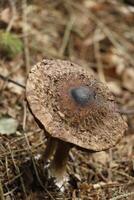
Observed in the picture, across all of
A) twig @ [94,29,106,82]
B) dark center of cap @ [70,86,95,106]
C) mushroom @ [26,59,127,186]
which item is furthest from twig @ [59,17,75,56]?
dark center of cap @ [70,86,95,106]

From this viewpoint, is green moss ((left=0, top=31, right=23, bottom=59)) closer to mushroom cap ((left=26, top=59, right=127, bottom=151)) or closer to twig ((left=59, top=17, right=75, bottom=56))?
twig ((left=59, top=17, right=75, bottom=56))

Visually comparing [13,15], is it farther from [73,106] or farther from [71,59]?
[73,106]

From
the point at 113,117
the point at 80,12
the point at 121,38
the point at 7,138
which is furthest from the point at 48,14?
the point at 113,117

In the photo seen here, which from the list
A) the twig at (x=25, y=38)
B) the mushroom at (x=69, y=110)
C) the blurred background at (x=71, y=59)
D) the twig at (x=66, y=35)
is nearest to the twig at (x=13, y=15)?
the blurred background at (x=71, y=59)

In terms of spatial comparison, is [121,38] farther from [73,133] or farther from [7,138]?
[73,133]

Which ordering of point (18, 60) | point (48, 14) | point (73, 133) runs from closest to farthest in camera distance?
point (73, 133), point (18, 60), point (48, 14)

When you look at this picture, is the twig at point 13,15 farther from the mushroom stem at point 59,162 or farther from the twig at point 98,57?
the mushroom stem at point 59,162
